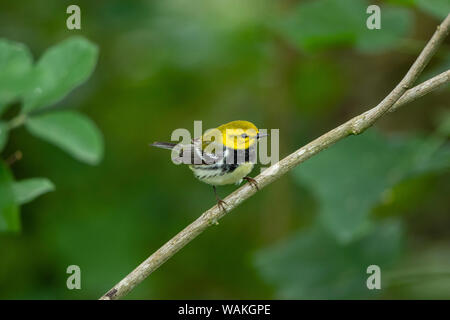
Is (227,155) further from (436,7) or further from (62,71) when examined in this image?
(436,7)

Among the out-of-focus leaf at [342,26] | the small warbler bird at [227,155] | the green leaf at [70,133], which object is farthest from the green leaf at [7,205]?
the out-of-focus leaf at [342,26]

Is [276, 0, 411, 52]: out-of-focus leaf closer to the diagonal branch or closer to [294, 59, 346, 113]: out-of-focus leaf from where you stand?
[294, 59, 346, 113]: out-of-focus leaf

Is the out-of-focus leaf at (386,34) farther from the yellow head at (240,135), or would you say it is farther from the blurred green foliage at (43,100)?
the blurred green foliage at (43,100)

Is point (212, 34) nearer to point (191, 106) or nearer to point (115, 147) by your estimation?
point (191, 106)

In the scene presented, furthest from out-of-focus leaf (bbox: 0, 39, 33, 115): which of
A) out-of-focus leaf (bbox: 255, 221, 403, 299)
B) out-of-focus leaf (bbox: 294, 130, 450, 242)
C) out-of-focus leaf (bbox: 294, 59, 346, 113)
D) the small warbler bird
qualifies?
out-of-focus leaf (bbox: 294, 59, 346, 113)

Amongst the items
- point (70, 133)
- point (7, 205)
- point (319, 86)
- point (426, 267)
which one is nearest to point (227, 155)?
A: point (70, 133)

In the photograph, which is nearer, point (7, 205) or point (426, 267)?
point (7, 205)

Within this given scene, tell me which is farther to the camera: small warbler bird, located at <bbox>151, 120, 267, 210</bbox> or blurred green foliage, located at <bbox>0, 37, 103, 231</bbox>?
small warbler bird, located at <bbox>151, 120, 267, 210</bbox>
